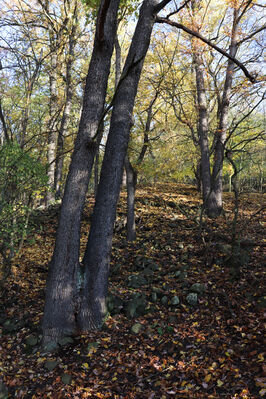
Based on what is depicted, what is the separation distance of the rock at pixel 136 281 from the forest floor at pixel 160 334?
21 mm

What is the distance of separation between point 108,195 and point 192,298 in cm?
235

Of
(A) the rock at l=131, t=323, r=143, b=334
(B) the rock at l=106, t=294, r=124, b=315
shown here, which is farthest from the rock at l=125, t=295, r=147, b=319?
(A) the rock at l=131, t=323, r=143, b=334

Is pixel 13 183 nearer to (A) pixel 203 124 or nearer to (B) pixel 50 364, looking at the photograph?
(B) pixel 50 364

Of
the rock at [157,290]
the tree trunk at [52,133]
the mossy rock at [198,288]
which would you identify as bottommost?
the rock at [157,290]

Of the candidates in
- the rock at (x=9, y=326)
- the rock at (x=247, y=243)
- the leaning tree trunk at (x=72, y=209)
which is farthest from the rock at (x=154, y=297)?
the rock at (x=9, y=326)

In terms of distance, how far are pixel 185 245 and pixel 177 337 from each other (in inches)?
118

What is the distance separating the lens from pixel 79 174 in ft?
13.1

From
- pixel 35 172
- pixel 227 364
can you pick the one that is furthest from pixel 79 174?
pixel 227 364

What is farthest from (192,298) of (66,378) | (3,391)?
(3,391)

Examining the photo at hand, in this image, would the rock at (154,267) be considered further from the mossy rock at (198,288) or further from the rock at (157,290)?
the mossy rock at (198,288)

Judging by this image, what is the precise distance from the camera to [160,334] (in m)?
4.04

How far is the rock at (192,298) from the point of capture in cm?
454

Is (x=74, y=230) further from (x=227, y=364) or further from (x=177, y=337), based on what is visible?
(x=227, y=364)

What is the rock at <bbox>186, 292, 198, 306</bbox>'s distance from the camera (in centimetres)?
454
